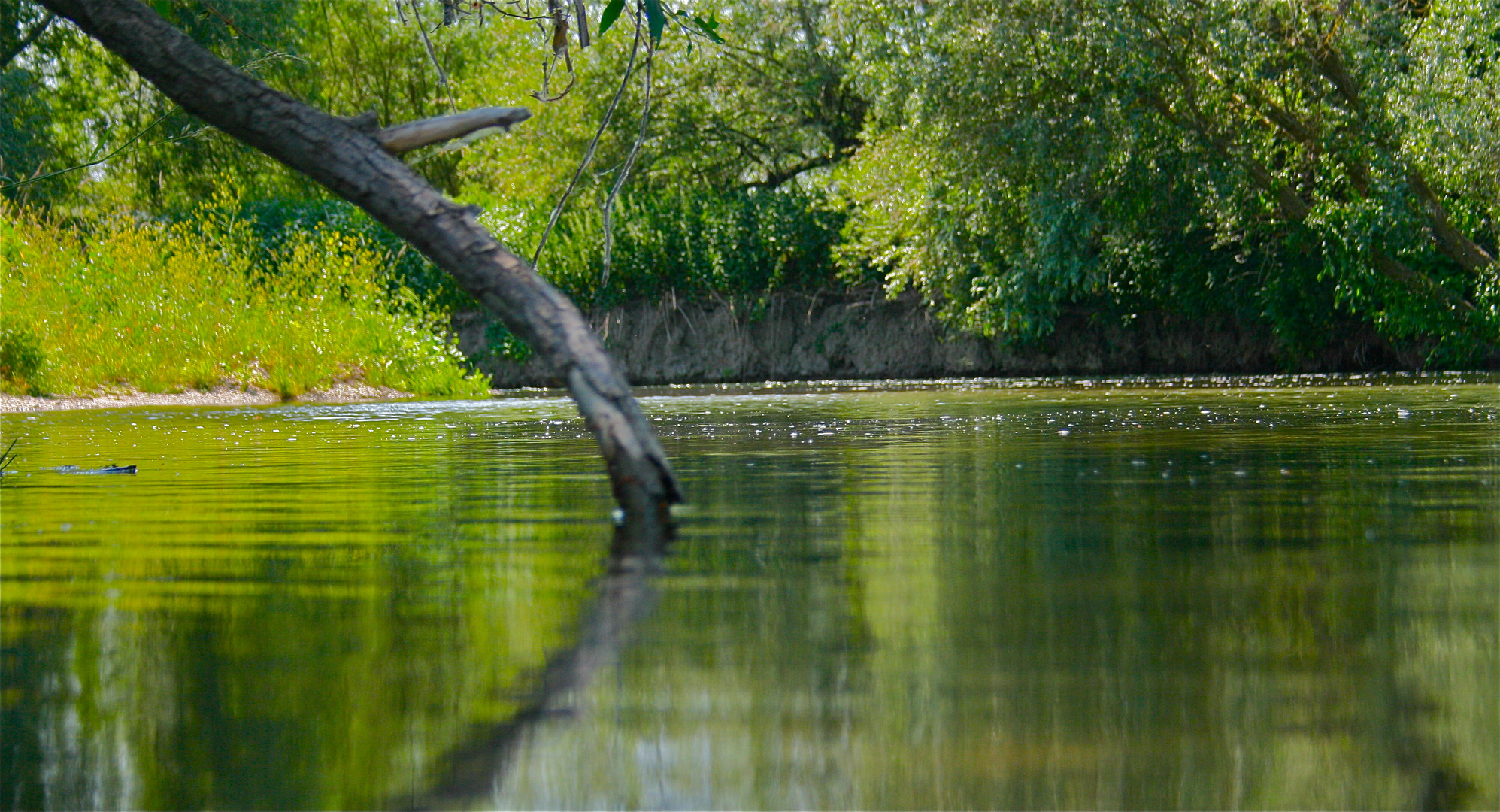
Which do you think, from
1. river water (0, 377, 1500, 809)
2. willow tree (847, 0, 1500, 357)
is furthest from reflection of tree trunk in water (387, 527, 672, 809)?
willow tree (847, 0, 1500, 357)

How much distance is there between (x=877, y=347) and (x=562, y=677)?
24.3m

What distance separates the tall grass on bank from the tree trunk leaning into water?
11010mm

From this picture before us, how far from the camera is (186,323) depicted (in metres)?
16.2

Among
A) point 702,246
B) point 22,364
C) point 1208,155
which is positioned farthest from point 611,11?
point 702,246

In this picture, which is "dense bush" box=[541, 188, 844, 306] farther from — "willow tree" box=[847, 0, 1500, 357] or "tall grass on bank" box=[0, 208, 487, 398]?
"tall grass on bank" box=[0, 208, 487, 398]

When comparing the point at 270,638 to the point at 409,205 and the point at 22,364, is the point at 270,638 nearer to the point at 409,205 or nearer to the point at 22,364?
the point at 409,205

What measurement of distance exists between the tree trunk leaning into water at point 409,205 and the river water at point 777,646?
0.22 metres

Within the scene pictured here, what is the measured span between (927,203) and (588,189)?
825cm

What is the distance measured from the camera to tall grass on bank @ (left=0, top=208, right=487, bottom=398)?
1481 cm

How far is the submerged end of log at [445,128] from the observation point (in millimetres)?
3857

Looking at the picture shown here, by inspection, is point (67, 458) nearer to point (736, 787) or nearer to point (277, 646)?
point (277, 646)

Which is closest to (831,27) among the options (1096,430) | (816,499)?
(1096,430)

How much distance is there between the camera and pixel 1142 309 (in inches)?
906

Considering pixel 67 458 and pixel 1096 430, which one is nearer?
pixel 67 458
